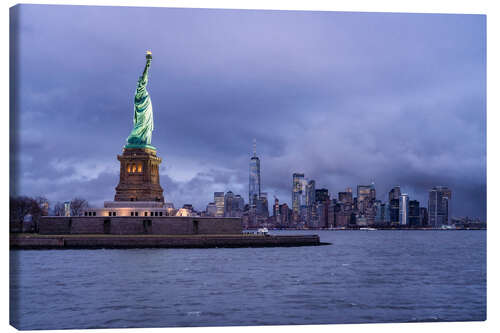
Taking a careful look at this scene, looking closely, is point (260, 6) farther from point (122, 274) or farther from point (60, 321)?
point (122, 274)

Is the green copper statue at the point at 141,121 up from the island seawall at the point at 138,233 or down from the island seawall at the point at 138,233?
up

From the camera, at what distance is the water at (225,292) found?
23.8 meters

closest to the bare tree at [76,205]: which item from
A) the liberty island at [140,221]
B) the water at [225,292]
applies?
the liberty island at [140,221]

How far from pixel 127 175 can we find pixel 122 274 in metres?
28.2

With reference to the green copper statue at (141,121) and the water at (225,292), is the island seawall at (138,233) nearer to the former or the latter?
the water at (225,292)

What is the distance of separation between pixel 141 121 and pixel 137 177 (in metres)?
5.96

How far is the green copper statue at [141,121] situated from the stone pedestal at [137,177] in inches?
30.4

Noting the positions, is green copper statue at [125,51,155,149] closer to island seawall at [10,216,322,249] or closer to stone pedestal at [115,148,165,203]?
stone pedestal at [115,148,165,203]

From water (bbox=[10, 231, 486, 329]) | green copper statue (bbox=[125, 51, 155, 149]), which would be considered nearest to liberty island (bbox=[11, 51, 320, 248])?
green copper statue (bbox=[125, 51, 155, 149])

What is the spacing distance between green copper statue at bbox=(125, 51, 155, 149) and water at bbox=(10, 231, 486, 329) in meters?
18.1

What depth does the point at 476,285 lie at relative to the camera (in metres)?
35.2

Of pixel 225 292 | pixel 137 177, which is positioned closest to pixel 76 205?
pixel 137 177

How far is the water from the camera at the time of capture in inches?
938

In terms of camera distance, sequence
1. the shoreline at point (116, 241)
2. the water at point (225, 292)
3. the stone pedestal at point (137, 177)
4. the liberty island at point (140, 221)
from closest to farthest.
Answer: the water at point (225, 292) → the shoreline at point (116, 241) → the liberty island at point (140, 221) → the stone pedestal at point (137, 177)
